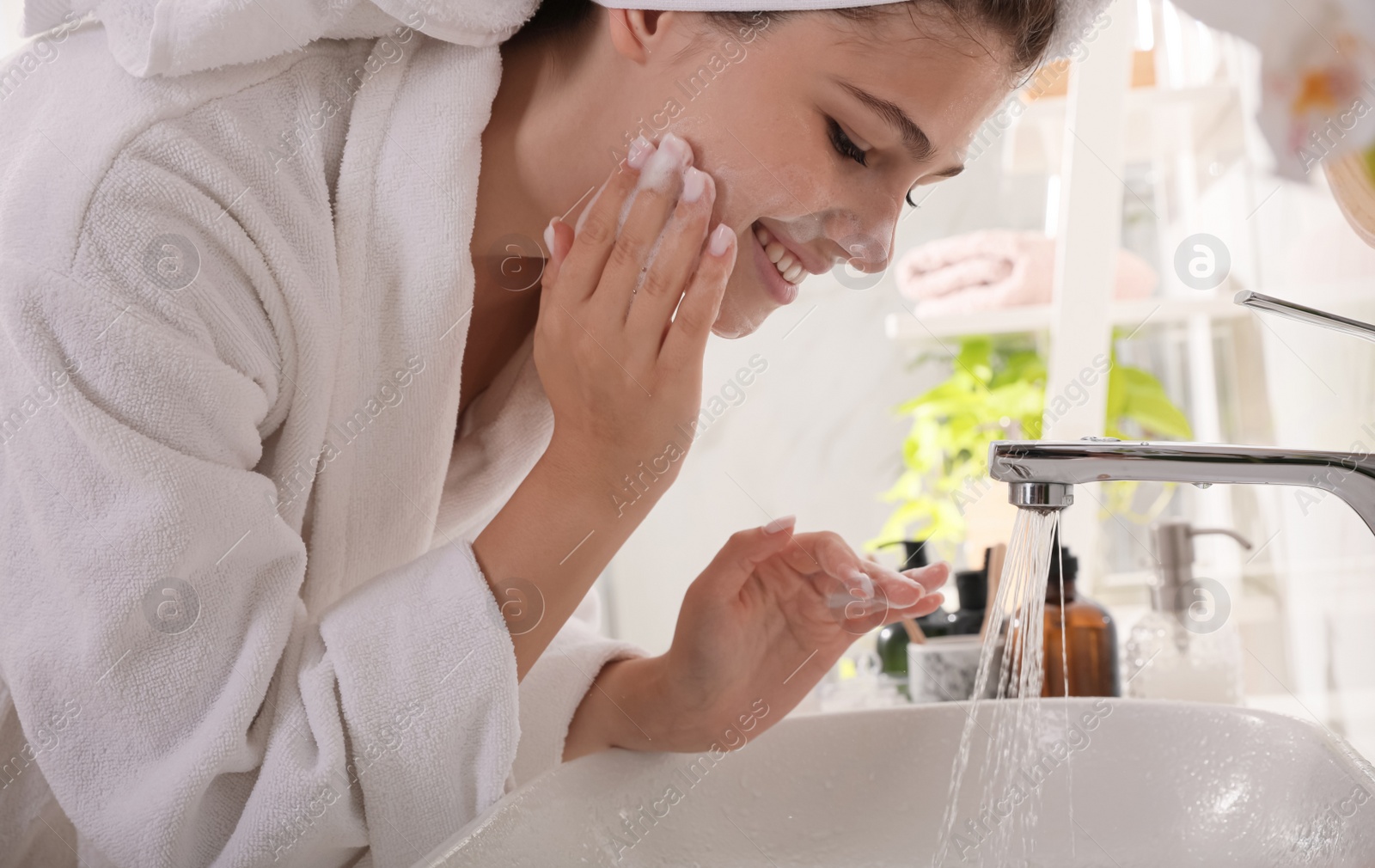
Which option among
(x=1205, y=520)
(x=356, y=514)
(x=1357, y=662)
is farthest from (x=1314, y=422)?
(x=356, y=514)

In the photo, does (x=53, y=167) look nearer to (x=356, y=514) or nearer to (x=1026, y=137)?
(x=356, y=514)

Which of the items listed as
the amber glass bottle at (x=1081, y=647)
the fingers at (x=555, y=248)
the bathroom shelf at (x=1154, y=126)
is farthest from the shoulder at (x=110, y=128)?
the bathroom shelf at (x=1154, y=126)

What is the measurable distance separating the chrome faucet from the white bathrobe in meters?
0.24

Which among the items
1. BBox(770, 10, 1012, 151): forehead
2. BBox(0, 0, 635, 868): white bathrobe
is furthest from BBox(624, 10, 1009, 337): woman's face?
BBox(0, 0, 635, 868): white bathrobe

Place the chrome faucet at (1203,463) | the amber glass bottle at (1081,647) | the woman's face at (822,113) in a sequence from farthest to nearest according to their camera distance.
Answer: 1. the amber glass bottle at (1081,647)
2. the woman's face at (822,113)
3. the chrome faucet at (1203,463)

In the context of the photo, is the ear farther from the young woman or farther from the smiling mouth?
the smiling mouth

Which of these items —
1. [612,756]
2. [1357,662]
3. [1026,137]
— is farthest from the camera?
[1026,137]

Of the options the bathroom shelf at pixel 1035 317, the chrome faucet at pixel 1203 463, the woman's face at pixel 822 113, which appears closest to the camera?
the chrome faucet at pixel 1203 463

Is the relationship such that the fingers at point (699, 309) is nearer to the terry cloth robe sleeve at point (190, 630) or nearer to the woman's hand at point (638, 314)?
the woman's hand at point (638, 314)

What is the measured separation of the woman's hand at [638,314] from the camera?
537 mm

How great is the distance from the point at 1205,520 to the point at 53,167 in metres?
1.07

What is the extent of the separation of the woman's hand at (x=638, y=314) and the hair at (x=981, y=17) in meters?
0.08

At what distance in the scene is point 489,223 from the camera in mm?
614

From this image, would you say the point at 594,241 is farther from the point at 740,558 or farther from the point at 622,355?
the point at 740,558
